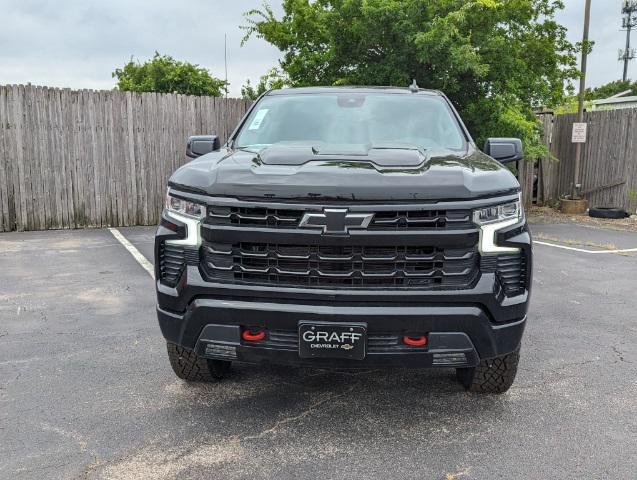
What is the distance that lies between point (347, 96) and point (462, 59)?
6970 millimetres

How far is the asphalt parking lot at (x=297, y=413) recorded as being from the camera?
9.10 feet

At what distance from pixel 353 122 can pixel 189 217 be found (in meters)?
1.70

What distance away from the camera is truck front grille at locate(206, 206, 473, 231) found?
280 cm

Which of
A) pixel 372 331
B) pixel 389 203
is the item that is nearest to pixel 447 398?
pixel 372 331

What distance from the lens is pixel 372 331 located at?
2799 millimetres

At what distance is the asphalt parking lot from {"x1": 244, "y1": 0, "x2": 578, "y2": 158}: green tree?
697cm

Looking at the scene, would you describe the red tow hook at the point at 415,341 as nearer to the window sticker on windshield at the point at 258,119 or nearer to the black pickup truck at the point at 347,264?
the black pickup truck at the point at 347,264

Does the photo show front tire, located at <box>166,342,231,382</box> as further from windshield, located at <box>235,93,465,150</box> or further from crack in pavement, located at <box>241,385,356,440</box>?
windshield, located at <box>235,93,465,150</box>

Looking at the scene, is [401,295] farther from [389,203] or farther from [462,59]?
[462,59]

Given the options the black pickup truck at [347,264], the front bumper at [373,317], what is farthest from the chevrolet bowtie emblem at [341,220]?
the front bumper at [373,317]

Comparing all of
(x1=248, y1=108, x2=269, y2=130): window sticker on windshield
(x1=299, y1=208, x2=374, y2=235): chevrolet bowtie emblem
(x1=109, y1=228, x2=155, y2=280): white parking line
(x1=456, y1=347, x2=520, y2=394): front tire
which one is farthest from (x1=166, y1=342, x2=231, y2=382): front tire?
(x1=109, y1=228, x2=155, y2=280): white parking line

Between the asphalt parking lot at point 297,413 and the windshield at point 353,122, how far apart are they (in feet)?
5.24

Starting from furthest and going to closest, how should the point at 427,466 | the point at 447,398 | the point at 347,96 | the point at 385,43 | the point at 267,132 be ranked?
1. the point at 385,43
2. the point at 347,96
3. the point at 267,132
4. the point at 447,398
5. the point at 427,466

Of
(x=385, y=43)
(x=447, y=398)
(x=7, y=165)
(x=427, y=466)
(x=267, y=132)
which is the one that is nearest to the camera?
(x=427, y=466)
